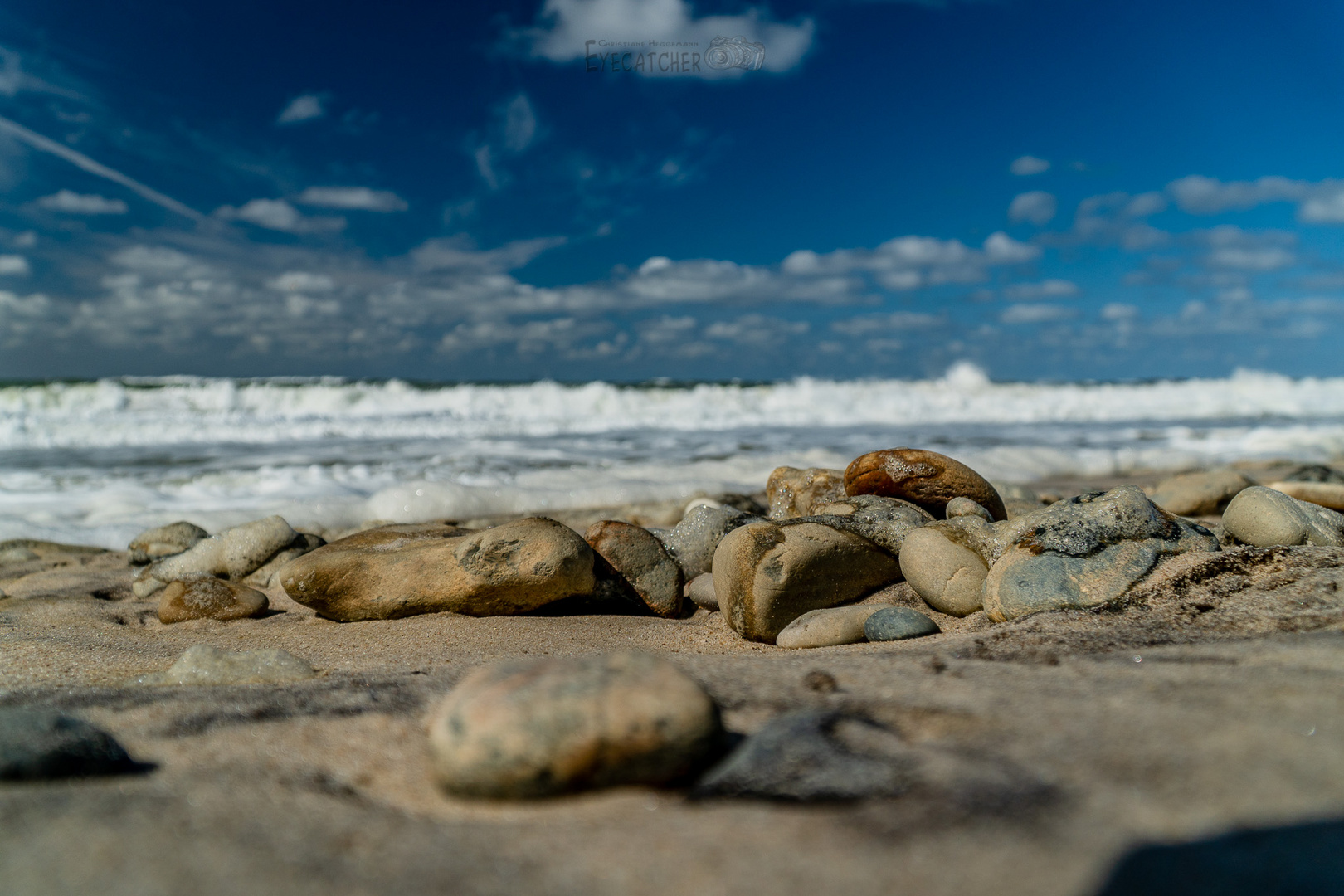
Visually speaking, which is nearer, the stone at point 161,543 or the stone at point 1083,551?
the stone at point 1083,551

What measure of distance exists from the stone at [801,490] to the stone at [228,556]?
249cm

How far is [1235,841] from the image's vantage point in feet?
3.28

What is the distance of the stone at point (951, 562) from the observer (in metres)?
2.59

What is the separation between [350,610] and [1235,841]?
2800 millimetres

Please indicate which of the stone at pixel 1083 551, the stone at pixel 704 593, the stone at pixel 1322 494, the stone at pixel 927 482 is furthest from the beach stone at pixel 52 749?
the stone at pixel 1322 494

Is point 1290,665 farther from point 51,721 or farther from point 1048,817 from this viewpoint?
point 51,721

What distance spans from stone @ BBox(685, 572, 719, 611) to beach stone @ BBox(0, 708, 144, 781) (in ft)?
6.69

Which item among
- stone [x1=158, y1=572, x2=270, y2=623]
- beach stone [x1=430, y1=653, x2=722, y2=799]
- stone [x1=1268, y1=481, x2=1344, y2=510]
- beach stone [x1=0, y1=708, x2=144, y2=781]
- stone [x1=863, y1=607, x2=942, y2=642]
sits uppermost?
stone [x1=1268, y1=481, x2=1344, y2=510]

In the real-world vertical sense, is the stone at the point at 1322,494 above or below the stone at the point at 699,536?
above

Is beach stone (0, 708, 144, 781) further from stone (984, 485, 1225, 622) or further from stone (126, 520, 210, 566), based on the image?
stone (126, 520, 210, 566)

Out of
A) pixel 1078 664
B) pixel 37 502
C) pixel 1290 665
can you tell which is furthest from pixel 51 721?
pixel 37 502

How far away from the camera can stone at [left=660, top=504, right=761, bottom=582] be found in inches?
133

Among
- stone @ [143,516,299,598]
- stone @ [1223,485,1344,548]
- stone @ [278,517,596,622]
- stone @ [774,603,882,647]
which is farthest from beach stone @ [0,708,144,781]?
stone @ [1223,485,1344,548]

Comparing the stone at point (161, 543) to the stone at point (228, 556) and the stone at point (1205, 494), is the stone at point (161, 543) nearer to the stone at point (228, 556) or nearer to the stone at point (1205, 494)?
the stone at point (228, 556)
